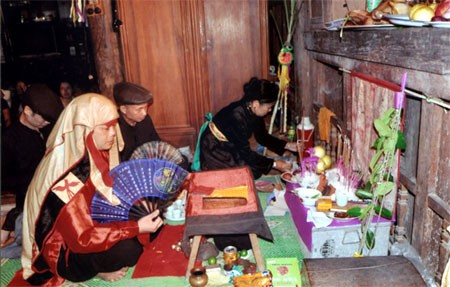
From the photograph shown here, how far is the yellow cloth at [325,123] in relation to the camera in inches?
180

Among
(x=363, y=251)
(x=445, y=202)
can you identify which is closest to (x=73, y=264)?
(x=363, y=251)

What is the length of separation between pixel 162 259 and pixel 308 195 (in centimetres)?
153

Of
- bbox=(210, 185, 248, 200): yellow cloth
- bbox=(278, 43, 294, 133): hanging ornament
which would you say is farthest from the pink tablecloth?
bbox=(278, 43, 294, 133): hanging ornament

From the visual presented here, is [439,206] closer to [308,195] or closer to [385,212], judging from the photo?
[385,212]

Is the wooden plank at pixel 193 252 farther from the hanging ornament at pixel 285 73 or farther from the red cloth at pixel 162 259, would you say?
the hanging ornament at pixel 285 73

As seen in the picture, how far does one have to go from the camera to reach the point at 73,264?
10.4 feet

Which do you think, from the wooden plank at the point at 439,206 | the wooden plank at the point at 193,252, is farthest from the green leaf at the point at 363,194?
the wooden plank at the point at 193,252

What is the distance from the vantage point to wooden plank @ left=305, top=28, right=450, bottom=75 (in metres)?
1.92

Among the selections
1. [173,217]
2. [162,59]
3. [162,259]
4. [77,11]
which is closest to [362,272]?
[162,259]

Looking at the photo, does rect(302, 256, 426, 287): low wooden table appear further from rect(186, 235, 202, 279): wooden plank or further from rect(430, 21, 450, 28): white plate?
rect(430, 21, 450, 28): white plate

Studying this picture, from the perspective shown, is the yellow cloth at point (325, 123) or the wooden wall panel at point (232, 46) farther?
the wooden wall panel at point (232, 46)

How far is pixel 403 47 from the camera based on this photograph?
230 cm

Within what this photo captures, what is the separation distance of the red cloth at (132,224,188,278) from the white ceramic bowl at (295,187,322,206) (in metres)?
1.26

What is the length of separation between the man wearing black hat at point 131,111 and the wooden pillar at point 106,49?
158cm
